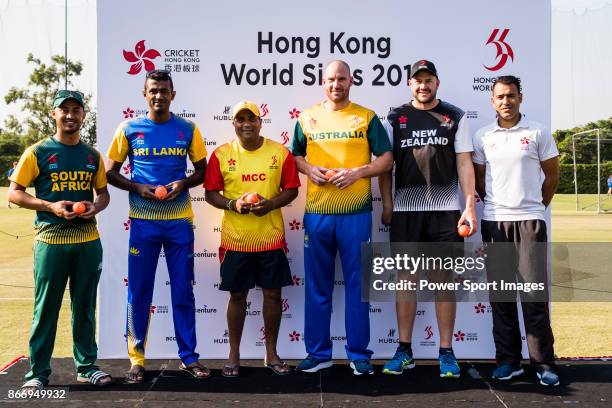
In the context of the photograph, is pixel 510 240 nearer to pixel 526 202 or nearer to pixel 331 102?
pixel 526 202

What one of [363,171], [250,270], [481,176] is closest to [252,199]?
Answer: [250,270]

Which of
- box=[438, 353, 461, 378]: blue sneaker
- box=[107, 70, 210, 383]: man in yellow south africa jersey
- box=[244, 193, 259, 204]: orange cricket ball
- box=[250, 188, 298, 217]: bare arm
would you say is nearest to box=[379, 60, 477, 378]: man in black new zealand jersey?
box=[438, 353, 461, 378]: blue sneaker

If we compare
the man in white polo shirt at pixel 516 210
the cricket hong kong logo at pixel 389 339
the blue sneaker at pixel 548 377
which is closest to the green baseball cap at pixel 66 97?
the man in white polo shirt at pixel 516 210

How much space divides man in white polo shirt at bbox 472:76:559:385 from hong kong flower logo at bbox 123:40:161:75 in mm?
2537

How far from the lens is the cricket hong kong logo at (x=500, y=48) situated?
437 centimetres

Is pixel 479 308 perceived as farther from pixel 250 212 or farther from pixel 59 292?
pixel 59 292

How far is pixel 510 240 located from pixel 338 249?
1.15m

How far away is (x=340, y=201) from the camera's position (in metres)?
3.81

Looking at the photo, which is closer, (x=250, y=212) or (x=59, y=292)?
(x=59, y=292)

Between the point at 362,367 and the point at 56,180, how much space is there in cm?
231

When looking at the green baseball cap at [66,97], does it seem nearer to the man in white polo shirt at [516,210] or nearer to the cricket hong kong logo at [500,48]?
the man in white polo shirt at [516,210]

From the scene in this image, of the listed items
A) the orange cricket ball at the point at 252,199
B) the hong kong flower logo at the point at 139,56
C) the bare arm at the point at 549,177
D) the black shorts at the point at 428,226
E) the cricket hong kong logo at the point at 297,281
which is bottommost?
the cricket hong kong logo at the point at 297,281

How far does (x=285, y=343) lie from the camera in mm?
4453

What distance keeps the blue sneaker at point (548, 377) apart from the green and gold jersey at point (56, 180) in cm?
303
